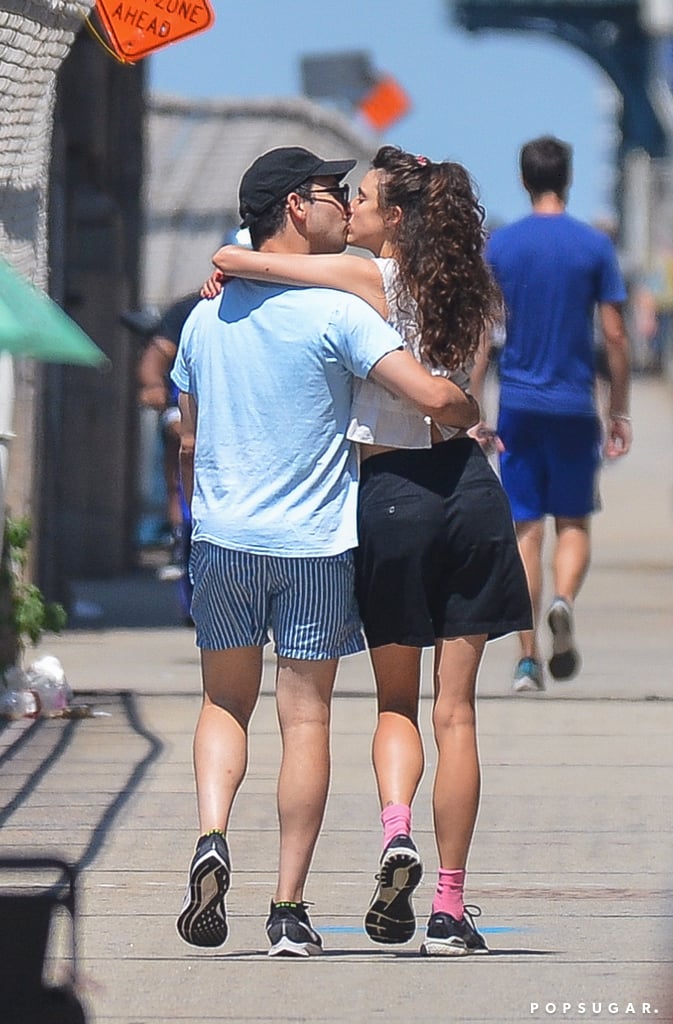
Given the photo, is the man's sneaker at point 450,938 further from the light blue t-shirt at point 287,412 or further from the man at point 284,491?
the light blue t-shirt at point 287,412

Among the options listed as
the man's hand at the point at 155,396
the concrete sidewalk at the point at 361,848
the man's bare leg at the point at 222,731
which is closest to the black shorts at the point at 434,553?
the man's bare leg at the point at 222,731

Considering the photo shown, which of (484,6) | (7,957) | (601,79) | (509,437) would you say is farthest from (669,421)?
(601,79)

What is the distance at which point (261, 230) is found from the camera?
512 centimetres

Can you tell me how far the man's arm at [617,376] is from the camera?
838cm

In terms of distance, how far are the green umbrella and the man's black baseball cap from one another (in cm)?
124

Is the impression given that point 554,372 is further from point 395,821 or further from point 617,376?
point 395,821

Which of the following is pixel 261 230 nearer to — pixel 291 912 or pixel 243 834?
pixel 291 912

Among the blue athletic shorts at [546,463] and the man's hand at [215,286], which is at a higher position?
the man's hand at [215,286]

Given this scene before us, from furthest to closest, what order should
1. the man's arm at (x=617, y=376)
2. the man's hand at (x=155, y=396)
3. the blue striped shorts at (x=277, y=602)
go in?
1. the man's hand at (x=155, y=396)
2. the man's arm at (x=617, y=376)
3. the blue striped shorts at (x=277, y=602)

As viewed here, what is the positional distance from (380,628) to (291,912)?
0.65 metres

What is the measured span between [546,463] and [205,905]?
4.03 m

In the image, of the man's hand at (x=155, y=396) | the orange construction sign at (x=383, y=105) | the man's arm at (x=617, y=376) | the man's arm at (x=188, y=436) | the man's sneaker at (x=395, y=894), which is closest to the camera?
the man's sneaker at (x=395, y=894)

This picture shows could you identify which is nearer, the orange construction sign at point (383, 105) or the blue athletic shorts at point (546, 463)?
the blue athletic shorts at point (546, 463)

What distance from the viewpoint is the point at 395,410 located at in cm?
503
